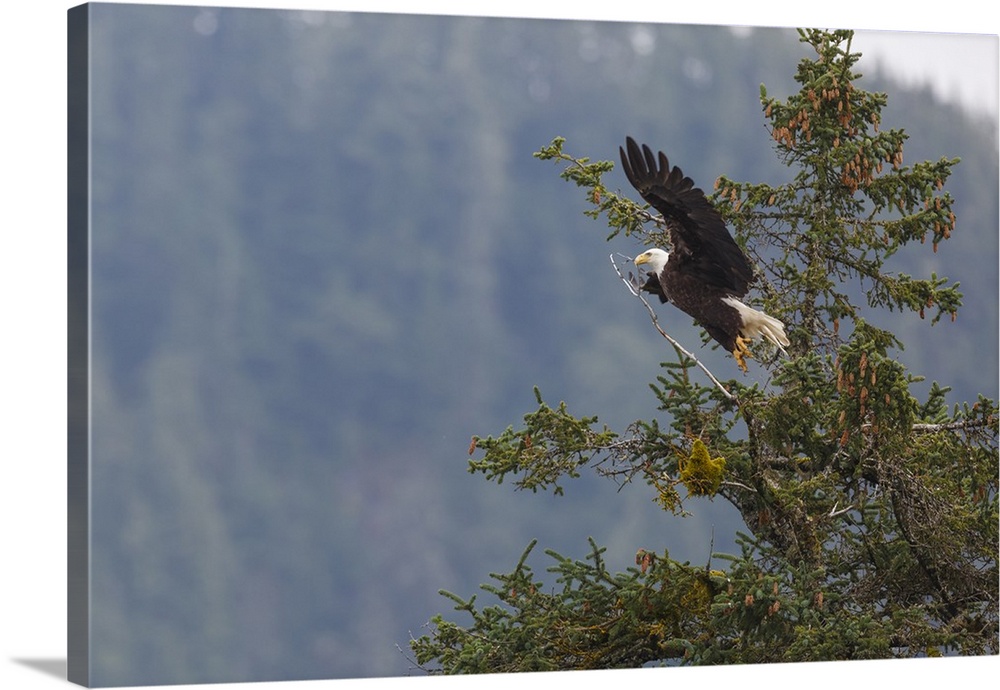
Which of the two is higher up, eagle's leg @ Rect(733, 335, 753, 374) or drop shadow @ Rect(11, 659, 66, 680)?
eagle's leg @ Rect(733, 335, 753, 374)

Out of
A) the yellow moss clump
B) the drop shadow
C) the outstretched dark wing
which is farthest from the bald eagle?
the drop shadow

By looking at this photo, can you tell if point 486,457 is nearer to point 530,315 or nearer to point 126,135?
point 530,315

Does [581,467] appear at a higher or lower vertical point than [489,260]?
lower

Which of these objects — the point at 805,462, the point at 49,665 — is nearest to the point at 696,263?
the point at 805,462

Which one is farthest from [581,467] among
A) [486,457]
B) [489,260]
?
[489,260]

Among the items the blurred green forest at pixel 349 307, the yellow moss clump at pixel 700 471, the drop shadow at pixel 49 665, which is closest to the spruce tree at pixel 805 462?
the yellow moss clump at pixel 700 471

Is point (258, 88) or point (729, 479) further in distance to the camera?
point (729, 479)

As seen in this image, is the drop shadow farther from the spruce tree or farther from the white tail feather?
the white tail feather
